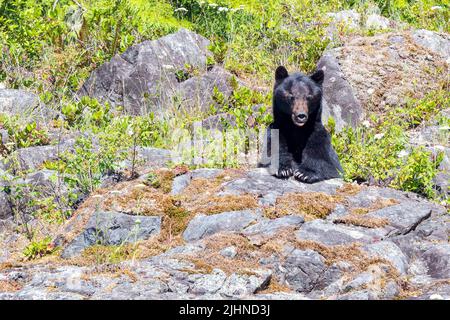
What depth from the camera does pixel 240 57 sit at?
12.6 metres

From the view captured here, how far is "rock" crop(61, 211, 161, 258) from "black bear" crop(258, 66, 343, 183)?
1617mm

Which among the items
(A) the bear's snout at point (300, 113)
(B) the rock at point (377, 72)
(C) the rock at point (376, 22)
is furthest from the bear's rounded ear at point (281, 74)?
(C) the rock at point (376, 22)

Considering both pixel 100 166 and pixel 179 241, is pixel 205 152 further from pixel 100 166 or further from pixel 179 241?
pixel 179 241

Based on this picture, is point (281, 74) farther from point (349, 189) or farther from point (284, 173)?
point (349, 189)

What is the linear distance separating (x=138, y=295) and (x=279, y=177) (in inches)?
120

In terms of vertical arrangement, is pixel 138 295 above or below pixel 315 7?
below

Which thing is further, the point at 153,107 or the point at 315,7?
the point at 315,7

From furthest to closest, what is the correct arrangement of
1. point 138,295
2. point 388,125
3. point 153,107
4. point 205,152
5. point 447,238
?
point 153,107, point 388,125, point 205,152, point 447,238, point 138,295

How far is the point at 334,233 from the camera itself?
6.44m

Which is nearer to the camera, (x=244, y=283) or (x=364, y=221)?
(x=244, y=283)

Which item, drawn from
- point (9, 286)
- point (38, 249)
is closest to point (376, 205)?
point (38, 249)

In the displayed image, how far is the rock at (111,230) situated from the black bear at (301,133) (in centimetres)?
162

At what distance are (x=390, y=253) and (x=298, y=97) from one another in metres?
2.53

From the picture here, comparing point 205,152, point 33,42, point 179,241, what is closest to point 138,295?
point 179,241
